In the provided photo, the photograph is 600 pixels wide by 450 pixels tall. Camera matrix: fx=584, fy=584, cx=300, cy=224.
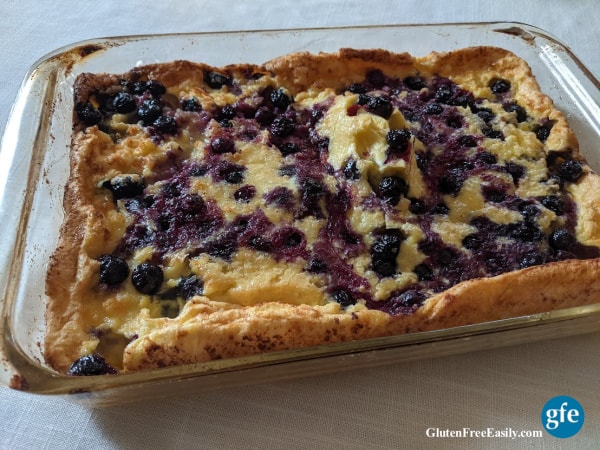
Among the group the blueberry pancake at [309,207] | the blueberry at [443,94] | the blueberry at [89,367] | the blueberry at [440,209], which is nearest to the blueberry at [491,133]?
the blueberry pancake at [309,207]

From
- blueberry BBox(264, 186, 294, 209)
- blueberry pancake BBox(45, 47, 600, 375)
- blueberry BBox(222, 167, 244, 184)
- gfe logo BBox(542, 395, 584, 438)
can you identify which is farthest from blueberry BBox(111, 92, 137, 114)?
gfe logo BBox(542, 395, 584, 438)

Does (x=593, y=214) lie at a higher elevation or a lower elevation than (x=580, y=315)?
higher

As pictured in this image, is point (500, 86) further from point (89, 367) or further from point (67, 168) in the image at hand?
point (89, 367)

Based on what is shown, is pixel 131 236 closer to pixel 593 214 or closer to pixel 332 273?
pixel 332 273

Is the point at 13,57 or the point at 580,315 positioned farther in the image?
the point at 13,57

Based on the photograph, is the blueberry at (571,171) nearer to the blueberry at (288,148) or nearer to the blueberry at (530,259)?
the blueberry at (530,259)

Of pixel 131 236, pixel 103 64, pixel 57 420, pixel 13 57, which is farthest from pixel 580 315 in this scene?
pixel 13 57
